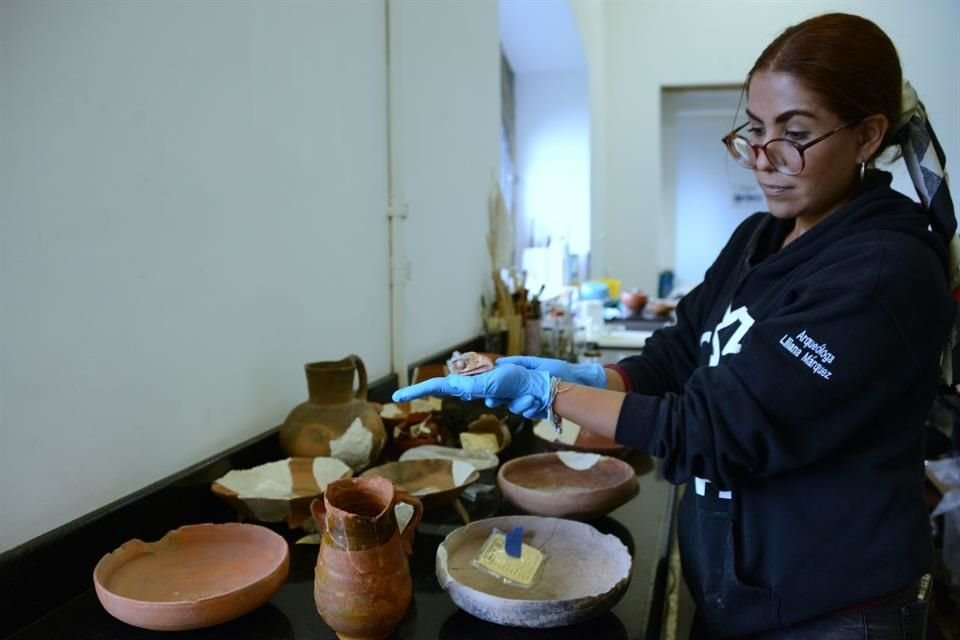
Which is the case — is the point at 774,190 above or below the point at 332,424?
above

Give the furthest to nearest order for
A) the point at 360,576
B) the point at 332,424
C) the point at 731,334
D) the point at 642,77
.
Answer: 1. the point at 642,77
2. the point at 332,424
3. the point at 731,334
4. the point at 360,576

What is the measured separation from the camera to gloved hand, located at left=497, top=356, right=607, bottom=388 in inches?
38.6

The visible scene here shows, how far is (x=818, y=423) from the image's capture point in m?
0.79

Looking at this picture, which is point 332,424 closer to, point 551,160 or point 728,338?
point 728,338

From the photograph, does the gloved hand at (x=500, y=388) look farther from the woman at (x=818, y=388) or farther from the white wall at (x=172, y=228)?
the white wall at (x=172, y=228)

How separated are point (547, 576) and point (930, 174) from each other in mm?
679

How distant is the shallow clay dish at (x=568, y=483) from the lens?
3.49 feet

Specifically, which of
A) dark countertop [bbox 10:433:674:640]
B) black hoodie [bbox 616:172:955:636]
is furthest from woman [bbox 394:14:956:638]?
dark countertop [bbox 10:433:674:640]

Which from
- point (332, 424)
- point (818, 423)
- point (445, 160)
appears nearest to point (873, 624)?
point (818, 423)

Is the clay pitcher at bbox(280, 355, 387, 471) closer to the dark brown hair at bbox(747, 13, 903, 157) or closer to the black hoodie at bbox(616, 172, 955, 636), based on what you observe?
the black hoodie at bbox(616, 172, 955, 636)

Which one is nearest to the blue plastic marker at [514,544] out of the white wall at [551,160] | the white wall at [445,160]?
the white wall at [445,160]

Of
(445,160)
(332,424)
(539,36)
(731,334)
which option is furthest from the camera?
(539,36)

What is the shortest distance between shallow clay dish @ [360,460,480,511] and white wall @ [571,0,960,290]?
3433mm

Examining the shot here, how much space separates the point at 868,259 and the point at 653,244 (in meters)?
4.44
